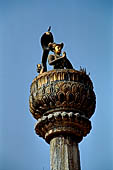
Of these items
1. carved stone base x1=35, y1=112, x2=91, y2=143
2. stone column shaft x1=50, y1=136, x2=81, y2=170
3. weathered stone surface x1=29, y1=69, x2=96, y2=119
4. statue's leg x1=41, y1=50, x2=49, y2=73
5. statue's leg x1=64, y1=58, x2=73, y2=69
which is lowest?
stone column shaft x1=50, y1=136, x2=81, y2=170

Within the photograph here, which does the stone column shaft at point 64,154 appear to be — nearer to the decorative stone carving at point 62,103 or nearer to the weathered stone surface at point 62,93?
the decorative stone carving at point 62,103

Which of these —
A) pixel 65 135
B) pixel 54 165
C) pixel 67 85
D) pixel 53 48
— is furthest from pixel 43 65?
pixel 54 165

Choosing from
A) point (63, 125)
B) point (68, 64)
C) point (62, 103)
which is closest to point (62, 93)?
point (62, 103)

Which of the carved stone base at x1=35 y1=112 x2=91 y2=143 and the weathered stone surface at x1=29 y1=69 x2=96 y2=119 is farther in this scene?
the weathered stone surface at x1=29 y1=69 x2=96 y2=119

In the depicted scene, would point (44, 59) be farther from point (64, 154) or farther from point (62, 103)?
point (64, 154)

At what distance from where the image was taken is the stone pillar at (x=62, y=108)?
15.9 meters

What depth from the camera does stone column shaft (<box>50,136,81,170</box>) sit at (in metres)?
15.1

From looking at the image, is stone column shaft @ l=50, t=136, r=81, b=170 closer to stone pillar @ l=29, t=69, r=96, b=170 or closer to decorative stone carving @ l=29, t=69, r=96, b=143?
stone pillar @ l=29, t=69, r=96, b=170

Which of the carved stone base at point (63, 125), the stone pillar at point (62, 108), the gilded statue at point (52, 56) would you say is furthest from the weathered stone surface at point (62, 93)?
the gilded statue at point (52, 56)

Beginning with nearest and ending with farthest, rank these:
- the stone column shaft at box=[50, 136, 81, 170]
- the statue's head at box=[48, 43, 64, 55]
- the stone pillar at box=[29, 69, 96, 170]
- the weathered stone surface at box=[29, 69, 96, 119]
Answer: the stone column shaft at box=[50, 136, 81, 170] → the stone pillar at box=[29, 69, 96, 170] → the weathered stone surface at box=[29, 69, 96, 119] → the statue's head at box=[48, 43, 64, 55]

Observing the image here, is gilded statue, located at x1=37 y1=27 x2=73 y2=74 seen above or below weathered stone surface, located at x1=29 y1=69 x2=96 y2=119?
above

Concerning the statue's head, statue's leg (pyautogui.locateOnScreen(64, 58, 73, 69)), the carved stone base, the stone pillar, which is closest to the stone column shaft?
the stone pillar

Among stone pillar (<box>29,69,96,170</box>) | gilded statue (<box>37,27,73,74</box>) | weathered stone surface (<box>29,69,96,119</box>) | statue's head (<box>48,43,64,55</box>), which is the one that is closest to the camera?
stone pillar (<box>29,69,96,170</box>)

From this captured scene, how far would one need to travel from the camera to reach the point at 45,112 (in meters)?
16.3
